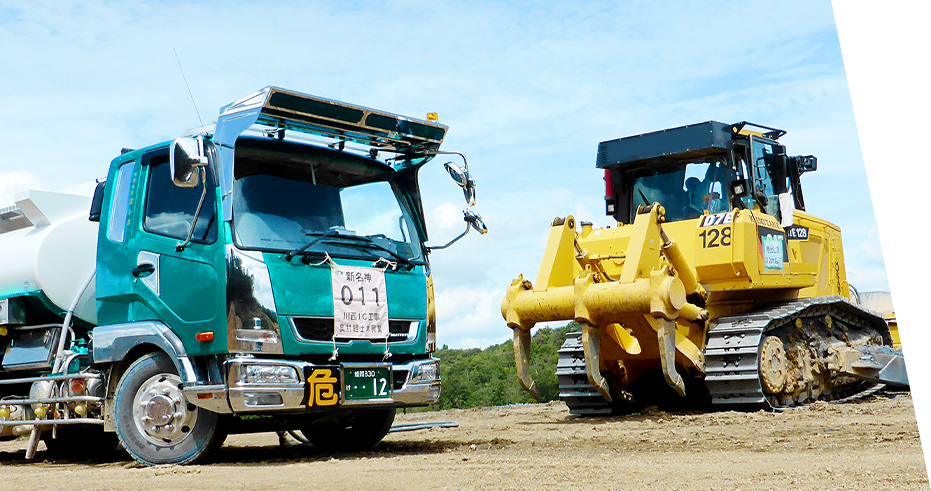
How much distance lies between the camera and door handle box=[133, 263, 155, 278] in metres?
8.05

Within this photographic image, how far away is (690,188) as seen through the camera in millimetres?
13070

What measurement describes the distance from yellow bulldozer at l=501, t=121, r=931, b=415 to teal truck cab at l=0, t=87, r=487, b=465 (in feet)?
7.62

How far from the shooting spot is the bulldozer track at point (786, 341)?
11359mm

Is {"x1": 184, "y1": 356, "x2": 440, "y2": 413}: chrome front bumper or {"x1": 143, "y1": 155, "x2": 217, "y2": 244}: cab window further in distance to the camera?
{"x1": 143, "y1": 155, "x2": 217, "y2": 244}: cab window

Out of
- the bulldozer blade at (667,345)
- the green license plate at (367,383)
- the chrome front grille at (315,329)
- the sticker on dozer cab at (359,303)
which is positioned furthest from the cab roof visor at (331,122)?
the bulldozer blade at (667,345)

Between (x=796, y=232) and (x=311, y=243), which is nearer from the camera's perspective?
(x=311, y=243)

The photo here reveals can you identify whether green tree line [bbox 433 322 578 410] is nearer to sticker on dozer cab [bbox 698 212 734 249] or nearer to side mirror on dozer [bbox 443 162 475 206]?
sticker on dozer cab [bbox 698 212 734 249]

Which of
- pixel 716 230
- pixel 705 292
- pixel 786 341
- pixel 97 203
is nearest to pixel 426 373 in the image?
pixel 97 203

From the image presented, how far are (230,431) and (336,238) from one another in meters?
1.83

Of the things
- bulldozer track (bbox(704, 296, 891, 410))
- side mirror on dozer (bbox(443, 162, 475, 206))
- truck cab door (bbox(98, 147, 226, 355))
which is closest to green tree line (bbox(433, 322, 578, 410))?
bulldozer track (bbox(704, 296, 891, 410))

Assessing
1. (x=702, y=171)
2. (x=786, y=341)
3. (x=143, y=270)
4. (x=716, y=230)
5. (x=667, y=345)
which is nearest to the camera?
(x=143, y=270)

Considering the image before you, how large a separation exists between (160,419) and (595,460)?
140 inches

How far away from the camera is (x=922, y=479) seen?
5656 millimetres

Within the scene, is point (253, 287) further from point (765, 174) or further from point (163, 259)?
point (765, 174)
